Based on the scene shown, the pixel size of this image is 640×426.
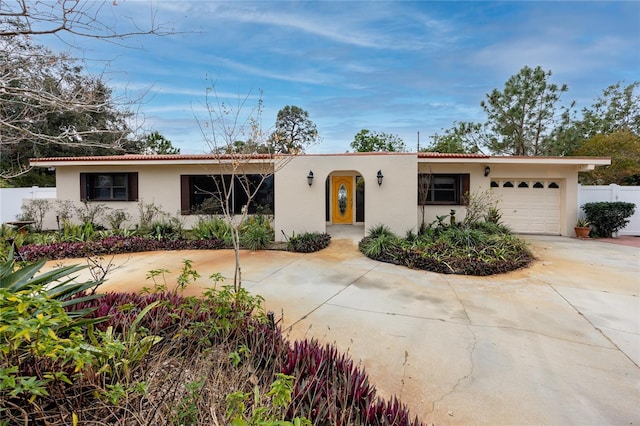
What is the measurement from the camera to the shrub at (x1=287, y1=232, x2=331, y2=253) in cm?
940

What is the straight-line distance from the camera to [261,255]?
9.01 m

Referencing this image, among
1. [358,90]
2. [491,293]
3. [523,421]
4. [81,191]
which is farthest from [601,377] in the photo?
[81,191]

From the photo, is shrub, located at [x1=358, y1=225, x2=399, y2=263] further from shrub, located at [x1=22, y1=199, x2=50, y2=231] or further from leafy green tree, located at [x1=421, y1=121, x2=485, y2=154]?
leafy green tree, located at [x1=421, y1=121, x2=485, y2=154]

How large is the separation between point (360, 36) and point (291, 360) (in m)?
8.82

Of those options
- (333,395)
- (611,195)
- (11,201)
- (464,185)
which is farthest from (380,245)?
(11,201)

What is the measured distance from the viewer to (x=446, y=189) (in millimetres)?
12289

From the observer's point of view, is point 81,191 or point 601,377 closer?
point 601,377

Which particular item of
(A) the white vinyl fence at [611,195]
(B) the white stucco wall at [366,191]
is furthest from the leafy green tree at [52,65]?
(A) the white vinyl fence at [611,195]

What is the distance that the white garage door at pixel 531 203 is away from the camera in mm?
12758

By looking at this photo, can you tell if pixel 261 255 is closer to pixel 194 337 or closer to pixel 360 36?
pixel 194 337

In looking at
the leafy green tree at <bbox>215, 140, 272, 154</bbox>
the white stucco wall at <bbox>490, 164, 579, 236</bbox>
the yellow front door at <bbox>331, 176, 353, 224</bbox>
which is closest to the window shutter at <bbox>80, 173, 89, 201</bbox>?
the leafy green tree at <bbox>215, 140, 272, 154</bbox>

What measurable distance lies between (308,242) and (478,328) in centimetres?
584

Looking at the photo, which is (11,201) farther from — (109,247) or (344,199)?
(344,199)

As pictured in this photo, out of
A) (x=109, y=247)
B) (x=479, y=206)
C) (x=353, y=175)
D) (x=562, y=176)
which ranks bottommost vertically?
(x=109, y=247)
